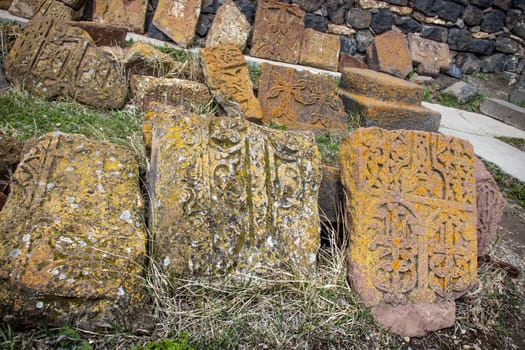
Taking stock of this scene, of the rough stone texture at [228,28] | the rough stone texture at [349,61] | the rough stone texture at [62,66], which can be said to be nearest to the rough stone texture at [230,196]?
the rough stone texture at [62,66]

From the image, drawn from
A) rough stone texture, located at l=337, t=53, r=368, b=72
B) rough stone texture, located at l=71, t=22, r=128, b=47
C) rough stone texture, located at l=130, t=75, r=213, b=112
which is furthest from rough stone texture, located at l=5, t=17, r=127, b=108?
rough stone texture, located at l=337, t=53, r=368, b=72

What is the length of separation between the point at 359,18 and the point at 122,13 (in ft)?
13.3

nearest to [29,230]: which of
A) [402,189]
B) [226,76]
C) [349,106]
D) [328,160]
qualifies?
[402,189]

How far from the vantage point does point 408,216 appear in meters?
2.30

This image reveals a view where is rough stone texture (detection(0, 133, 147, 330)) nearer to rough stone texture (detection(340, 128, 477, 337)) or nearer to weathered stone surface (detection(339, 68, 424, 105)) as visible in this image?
rough stone texture (detection(340, 128, 477, 337))

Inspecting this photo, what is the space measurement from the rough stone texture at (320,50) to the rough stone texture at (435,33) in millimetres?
2114

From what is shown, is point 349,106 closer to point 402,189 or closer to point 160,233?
point 402,189

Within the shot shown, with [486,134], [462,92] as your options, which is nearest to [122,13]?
[486,134]

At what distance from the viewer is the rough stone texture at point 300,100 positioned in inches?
175

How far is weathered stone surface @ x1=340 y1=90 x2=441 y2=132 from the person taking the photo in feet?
15.3

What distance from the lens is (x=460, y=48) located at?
8258mm

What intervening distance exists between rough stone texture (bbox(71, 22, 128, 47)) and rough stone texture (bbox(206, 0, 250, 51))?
1437 mm

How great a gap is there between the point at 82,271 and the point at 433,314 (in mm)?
1703

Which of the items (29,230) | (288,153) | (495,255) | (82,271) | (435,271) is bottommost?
(495,255)
